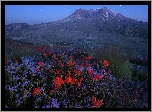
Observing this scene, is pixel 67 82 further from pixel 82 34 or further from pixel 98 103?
pixel 82 34

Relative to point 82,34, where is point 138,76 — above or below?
below

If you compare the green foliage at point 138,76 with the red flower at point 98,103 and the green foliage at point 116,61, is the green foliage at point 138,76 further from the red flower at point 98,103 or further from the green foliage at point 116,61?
the red flower at point 98,103

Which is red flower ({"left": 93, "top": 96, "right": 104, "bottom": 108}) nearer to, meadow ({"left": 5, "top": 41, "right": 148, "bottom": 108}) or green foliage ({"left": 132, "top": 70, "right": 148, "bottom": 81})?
meadow ({"left": 5, "top": 41, "right": 148, "bottom": 108})

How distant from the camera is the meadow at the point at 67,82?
398cm

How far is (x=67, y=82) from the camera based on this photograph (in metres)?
4.20

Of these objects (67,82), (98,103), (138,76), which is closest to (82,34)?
(138,76)

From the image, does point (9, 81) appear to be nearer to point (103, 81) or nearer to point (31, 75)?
point (31, 75)

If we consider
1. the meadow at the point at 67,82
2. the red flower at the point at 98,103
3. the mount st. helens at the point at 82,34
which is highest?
the mount st. helens at the point at 82,34

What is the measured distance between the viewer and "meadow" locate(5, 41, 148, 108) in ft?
13.1

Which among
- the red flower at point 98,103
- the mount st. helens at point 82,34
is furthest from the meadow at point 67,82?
the mount st. helens at point 82,34

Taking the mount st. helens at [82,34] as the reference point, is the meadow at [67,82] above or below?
below

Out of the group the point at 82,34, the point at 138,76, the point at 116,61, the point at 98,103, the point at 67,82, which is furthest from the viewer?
the point at 82,34

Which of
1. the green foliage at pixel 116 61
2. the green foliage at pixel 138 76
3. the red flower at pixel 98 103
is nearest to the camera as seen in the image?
the red flower at pixel 98 103

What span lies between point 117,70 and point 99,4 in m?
1.65
